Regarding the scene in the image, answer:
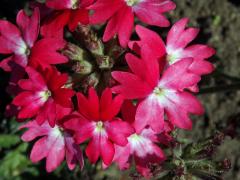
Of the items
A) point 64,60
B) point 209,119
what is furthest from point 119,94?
point 209,119

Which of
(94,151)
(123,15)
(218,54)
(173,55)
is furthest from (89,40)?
(218,54)

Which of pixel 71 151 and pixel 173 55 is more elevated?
pixel 173 55

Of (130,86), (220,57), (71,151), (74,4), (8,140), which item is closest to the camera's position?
(130,86)

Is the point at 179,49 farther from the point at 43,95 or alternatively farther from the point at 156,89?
the point at 43,95

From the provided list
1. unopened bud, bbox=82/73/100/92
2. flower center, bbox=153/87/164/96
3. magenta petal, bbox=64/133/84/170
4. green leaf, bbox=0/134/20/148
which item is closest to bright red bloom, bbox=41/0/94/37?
unopened bud, bbox=82/73/100/92

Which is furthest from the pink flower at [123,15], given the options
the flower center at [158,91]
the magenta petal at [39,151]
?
the magenta petal at [39,151]

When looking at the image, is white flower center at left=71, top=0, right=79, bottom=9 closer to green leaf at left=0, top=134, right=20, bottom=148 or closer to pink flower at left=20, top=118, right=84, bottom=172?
pink flower at left=20, top=118, right=84, bottom=172
